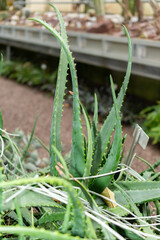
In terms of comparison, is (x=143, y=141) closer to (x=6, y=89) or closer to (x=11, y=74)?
(x=6, y=89)

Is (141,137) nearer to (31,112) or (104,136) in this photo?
(104,136)

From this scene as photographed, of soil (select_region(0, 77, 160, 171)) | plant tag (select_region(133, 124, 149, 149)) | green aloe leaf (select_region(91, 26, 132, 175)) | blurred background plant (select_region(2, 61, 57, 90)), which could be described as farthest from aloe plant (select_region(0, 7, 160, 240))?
blurred background plant (select_region(2, 61, 57, 90))

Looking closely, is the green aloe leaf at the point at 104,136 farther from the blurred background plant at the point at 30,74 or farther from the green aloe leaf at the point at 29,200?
the blurred background plant at the point at 30,74

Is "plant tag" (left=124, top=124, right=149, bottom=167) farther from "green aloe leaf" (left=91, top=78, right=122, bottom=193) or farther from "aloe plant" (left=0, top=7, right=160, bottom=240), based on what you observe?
"green aloe leaf" (left=91, top=78, right=122, bottom=193)

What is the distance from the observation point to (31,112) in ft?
13.4

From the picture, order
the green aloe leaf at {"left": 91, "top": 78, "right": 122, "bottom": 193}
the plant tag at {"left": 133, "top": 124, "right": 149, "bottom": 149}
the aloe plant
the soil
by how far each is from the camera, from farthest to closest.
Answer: the soil, the plant tag at {"left": 133, "top": 124, "right": 149, "bottom": 149}, the green aloe leaf at {"left": 91, "top": 78, "right": 122, "bottom": 193}, the aloe plant

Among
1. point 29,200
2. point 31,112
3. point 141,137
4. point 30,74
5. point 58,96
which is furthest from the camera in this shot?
point 30,74

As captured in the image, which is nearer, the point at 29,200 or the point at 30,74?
the point at 29,200

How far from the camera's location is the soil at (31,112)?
111 inches

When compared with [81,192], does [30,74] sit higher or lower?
lower


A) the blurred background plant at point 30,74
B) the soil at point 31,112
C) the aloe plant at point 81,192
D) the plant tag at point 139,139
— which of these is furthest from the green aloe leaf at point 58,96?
the blurred background plant at point 30,74

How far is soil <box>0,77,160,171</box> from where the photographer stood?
2.82m

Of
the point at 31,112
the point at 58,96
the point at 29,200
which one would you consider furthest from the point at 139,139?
the point at 31,112

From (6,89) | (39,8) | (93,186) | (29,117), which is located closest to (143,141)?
(93,186)
